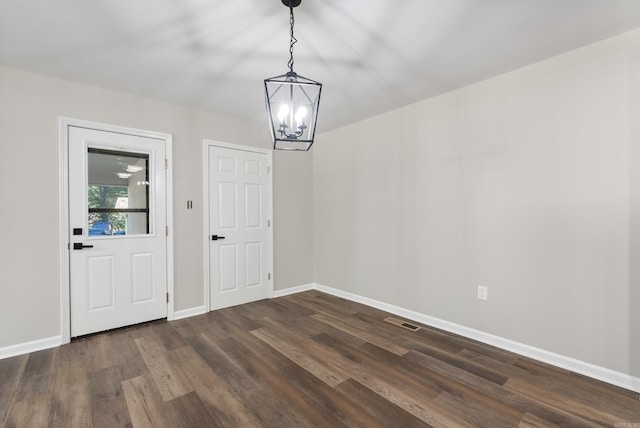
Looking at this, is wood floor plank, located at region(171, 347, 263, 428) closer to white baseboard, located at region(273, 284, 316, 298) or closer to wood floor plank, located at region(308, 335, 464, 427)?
wood floor plank, located at region(308, 335, 464, 427)

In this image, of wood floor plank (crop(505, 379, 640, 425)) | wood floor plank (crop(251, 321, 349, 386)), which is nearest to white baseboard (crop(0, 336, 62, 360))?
wood floor plank (crop(251, 321, 349, 386))

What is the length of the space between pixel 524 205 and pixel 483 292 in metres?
0.92

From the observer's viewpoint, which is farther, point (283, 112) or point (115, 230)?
point (115, 230)

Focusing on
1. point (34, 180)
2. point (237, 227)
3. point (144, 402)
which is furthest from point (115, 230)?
point (144, 402)

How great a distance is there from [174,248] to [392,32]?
3.15 meters

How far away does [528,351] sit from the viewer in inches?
101

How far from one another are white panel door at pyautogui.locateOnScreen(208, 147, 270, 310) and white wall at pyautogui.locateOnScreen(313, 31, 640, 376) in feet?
5.05

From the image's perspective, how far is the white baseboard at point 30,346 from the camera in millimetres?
2559

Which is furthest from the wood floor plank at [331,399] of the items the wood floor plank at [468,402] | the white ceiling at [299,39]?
the white ceiling at [299,39]

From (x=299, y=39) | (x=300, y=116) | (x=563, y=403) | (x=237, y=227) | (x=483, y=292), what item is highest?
(x=299, y=39)

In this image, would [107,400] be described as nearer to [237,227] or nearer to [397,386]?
[397,386]

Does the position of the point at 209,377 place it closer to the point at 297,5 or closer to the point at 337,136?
the point at 297,5

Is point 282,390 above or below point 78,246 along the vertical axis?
below

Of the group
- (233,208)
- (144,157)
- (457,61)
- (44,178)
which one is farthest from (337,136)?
(44,178)
